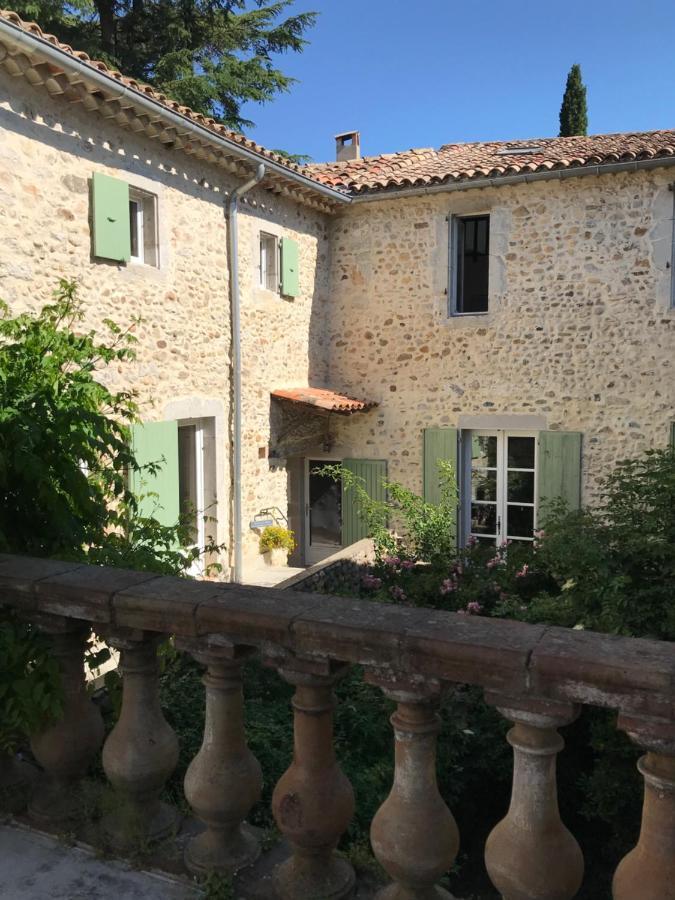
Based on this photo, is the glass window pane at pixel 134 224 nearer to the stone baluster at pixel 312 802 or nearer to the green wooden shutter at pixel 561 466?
the green wooden shutter at pixel 561 466

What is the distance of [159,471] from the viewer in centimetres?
753

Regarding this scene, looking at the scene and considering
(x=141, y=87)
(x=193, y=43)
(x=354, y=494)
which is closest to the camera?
(x=141, y=87)

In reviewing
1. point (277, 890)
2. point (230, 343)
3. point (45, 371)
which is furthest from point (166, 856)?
point (230, 343)

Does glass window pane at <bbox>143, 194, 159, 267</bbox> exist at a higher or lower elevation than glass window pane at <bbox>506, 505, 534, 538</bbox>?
higher

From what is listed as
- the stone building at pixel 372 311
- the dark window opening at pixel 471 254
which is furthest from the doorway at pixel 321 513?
the dark window opening at pixel 471 254

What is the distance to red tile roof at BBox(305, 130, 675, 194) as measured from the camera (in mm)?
8922

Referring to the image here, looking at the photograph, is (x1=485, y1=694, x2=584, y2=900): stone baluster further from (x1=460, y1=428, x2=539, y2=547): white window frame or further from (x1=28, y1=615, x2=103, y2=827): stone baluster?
(x1=460, y1=428, x2=539, y2=547): white window frame

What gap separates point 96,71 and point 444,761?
5.83 m

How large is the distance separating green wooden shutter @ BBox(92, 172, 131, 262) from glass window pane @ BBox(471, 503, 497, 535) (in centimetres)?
572

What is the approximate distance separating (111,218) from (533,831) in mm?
6802

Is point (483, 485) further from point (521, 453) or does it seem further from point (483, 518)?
point (521, 453)

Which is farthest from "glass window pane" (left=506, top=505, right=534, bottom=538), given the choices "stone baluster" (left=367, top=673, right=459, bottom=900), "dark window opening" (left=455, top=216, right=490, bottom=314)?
"stone baluster" (left=367, top=673, right=459, bottom=900)

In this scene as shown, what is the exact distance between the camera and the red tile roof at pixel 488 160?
8.92m

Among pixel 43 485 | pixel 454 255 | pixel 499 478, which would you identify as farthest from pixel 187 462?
pixel 43 485
